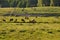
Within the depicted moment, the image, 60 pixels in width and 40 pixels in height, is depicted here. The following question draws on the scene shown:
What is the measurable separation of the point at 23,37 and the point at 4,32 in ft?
0.75

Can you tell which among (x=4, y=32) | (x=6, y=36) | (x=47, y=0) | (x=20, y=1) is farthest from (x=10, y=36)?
(x=47, y=0)

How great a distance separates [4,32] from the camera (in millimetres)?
1270

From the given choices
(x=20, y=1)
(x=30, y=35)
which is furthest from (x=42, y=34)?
(x=20, y=1)

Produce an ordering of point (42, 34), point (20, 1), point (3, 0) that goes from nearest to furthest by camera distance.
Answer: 1. point (42, 34)
2. point (20, 1)
3. point (3, 0)

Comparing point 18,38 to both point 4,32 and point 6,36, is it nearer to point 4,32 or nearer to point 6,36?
point 6,36

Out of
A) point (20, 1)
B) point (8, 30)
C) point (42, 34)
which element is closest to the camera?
point (42, 34)

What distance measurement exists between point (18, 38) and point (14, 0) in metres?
3.47

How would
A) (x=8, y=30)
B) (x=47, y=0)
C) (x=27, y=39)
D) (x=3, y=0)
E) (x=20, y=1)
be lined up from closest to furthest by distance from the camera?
(x=27, y=39), (x=8, y=30), (x=20, y=1), (x=47, y=0), (x=3, y=0)

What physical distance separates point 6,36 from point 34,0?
13.1ft

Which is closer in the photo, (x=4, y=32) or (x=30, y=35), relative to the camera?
(x=30, y=35)

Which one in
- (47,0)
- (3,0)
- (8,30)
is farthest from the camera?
(3,0)

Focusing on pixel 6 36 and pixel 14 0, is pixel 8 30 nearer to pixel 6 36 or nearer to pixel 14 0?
pixel 6 36

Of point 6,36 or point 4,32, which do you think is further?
point 4,32

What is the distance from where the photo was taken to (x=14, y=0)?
4.47m
